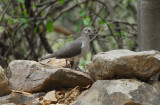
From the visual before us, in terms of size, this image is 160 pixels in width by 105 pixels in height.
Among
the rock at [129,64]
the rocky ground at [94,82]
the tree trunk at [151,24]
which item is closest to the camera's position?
the rocky ground at [94,82]

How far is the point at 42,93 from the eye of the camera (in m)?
4.13

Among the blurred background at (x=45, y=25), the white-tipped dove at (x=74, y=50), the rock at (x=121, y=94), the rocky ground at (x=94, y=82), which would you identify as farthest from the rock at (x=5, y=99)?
the blurred background at (x=45, y=25)

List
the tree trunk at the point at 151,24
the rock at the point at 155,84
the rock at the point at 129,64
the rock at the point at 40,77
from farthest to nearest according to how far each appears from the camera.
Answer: the tree trunk at the point at 151,24
the rock at the point at 40,77
the rock at the point at 155,84
the rock at the point at 129,64

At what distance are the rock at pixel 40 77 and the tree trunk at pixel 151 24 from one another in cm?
122

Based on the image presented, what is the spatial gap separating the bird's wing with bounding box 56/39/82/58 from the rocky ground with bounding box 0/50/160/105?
1.12m

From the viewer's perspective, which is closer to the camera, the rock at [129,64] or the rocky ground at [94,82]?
the rocky ground at [94,82]

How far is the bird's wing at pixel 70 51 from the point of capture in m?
5.40

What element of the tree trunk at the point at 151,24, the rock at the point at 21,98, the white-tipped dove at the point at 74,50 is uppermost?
the tree trunk at the point at 151,24

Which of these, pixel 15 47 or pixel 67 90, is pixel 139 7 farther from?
pixel 15 47

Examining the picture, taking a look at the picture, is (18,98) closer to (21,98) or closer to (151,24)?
(21,98)

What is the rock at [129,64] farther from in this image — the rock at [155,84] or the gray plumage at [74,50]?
the gray plumage at [74,50]

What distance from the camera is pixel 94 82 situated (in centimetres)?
386

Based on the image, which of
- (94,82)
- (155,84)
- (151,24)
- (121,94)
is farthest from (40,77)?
(151,24)

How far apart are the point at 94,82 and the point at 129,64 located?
1.89ft
